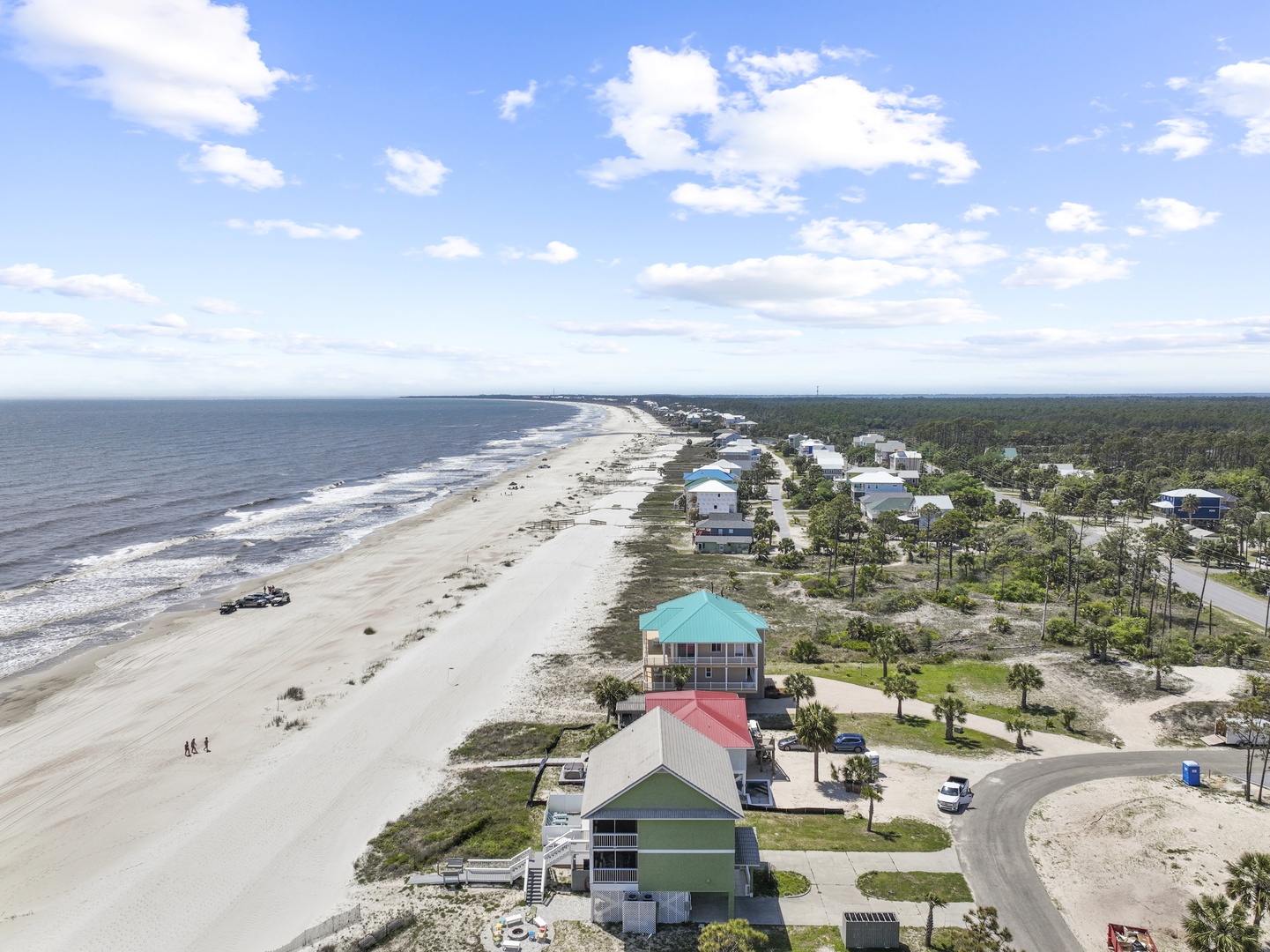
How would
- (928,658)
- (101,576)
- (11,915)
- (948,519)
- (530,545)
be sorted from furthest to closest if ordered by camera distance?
1. (530,545)
2. (948,519)
3. (101,576)
4. (928,658)
5. (11,915)

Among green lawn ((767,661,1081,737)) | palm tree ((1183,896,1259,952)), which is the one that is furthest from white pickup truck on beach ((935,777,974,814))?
green lawn ((767,661,1081,737))

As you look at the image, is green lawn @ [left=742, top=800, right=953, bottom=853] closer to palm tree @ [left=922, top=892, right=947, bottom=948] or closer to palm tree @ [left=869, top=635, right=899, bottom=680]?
palm tree @ [left=922, top=892, right=947, bottom=948]

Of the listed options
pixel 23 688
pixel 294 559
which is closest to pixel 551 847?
pixel 23 688

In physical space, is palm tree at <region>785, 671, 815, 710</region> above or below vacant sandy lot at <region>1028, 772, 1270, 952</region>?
above

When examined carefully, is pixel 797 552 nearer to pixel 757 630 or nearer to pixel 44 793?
pixel 757 630

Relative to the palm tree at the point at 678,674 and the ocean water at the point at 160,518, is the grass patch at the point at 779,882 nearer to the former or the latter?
the palm tree at the point at 678,674

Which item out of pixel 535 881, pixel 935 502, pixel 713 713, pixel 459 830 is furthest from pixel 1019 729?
pixel 935 502
